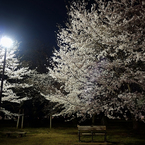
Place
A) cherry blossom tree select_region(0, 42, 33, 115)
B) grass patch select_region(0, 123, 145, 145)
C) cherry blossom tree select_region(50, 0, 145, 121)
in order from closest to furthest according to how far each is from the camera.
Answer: cherry blossom tree select_region(50, 0, 145, 121) → grass patch select_region(0, 123, 145, 145) → cherry blossom tree select_region(0, 42, 33, 115)

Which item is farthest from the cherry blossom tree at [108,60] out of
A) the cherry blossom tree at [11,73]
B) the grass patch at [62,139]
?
the cherry blossom tree at [11,73]

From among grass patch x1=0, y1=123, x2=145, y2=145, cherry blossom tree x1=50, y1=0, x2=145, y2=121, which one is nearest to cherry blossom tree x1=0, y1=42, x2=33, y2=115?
grass patch x1=0, y1=123, x2=145, y2=145

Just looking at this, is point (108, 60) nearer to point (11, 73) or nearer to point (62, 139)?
point (62, 139)

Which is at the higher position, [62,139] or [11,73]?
[11,73]

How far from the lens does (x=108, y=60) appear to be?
9289 mm

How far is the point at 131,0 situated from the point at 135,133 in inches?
383

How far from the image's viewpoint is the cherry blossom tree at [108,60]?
26.0ft

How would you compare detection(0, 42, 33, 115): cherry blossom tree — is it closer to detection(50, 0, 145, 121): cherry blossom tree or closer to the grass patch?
the grass patch

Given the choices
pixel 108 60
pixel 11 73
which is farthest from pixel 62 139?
pixel 11 73

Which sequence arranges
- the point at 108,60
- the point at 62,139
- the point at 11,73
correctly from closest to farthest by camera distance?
the point at 108,60 < the point at 62,139 < the point at 11,73

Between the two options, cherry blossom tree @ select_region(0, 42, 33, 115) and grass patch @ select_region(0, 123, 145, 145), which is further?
cherry blossom tree @ select_region(0, 42, 33, 115)

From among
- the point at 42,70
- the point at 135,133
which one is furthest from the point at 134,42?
the point at 42,70

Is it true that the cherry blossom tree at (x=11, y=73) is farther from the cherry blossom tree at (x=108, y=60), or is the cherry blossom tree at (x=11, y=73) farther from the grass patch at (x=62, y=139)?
the cherry blossom tree at (x=108, y=60)

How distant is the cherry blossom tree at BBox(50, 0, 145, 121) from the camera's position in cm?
792
